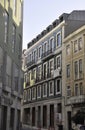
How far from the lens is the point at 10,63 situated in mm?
33406

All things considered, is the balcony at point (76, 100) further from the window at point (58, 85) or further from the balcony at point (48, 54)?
the balcony at point (48, 54)

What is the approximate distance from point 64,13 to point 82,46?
10613 mm

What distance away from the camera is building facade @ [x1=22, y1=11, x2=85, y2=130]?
58.5 meters

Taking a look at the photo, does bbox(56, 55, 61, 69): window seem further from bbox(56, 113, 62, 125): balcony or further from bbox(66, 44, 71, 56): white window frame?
bbox(56, 113, 62, 125): balcony

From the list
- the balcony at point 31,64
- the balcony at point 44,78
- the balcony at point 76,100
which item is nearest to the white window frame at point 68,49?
the balcony at point 44,78

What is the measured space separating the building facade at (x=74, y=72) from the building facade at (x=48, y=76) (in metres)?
1.33

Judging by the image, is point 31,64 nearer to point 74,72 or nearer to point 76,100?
point 74,72

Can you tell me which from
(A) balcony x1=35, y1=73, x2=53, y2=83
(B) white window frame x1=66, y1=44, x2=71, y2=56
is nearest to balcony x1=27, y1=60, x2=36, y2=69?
(A) balcony x1=35, y1=73, x2=53, y2=83

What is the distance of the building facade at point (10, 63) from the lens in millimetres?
30172

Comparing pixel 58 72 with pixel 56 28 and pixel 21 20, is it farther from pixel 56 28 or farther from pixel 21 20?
pixel 21 20

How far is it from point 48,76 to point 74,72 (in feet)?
37.1

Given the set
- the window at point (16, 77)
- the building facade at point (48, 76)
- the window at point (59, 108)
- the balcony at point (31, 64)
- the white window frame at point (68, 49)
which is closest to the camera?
the window at point (16, 77)

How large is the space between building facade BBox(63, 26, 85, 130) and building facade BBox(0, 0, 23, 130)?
13.2 metres

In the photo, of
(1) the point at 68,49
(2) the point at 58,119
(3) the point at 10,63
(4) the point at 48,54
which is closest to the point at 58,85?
(2) the point at 58,119
